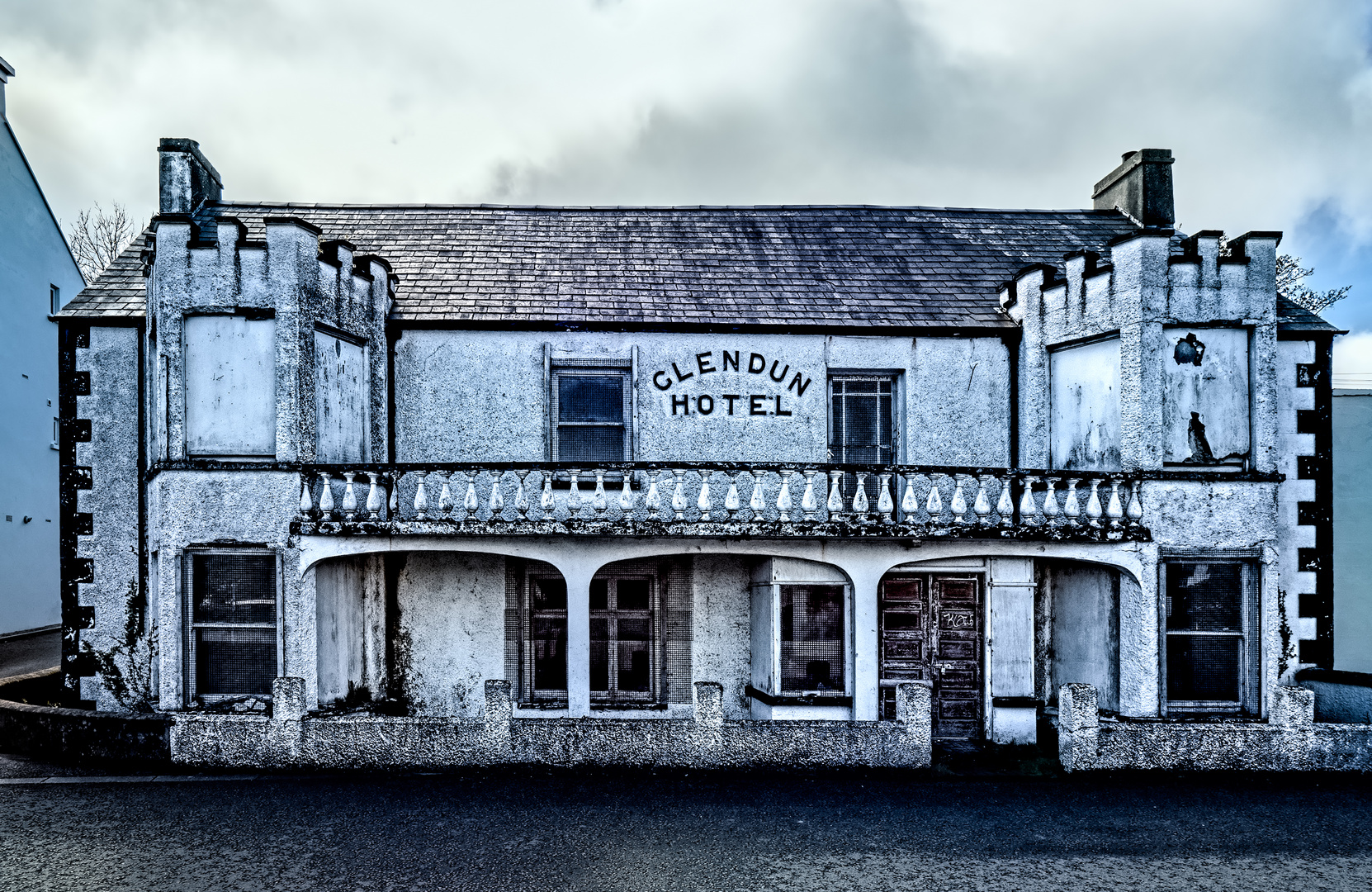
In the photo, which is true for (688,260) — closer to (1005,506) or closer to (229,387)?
(1005,506)

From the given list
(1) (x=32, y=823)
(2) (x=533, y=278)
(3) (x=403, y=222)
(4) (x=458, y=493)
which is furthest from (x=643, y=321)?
(1) (x=32, y=823)

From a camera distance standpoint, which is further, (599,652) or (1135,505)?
(599,652)

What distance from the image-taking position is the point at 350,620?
10609 mm

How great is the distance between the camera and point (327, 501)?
9555 millimetres

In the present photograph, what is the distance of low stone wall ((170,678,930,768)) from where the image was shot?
8.94 metres

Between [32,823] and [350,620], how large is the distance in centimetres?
358

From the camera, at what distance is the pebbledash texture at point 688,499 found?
9.66 meters

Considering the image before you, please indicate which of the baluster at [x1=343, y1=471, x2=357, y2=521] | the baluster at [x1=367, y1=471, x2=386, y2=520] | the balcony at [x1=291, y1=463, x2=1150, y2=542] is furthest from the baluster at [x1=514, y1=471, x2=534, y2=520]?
the baluster at [x1=343, y1=471, x2=357, y2=521]

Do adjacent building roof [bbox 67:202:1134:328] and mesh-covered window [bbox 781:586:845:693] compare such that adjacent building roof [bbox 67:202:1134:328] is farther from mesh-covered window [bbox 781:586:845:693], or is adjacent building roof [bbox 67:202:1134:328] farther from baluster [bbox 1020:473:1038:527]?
mesh-covered window [bbox 781:586:845:693]

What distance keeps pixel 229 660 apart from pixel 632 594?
479cm

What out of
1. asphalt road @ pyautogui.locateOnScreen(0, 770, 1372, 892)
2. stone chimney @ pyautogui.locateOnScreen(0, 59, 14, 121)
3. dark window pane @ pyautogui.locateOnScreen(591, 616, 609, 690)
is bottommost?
asphalt road @ pyautogui.locateOnScreen(0, 770, 1372, 892)

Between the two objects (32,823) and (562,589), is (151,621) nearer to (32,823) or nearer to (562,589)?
(32,823)

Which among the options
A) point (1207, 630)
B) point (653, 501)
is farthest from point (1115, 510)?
point (653, 501)

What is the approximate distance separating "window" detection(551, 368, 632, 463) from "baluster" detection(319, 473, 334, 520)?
2.90 m
